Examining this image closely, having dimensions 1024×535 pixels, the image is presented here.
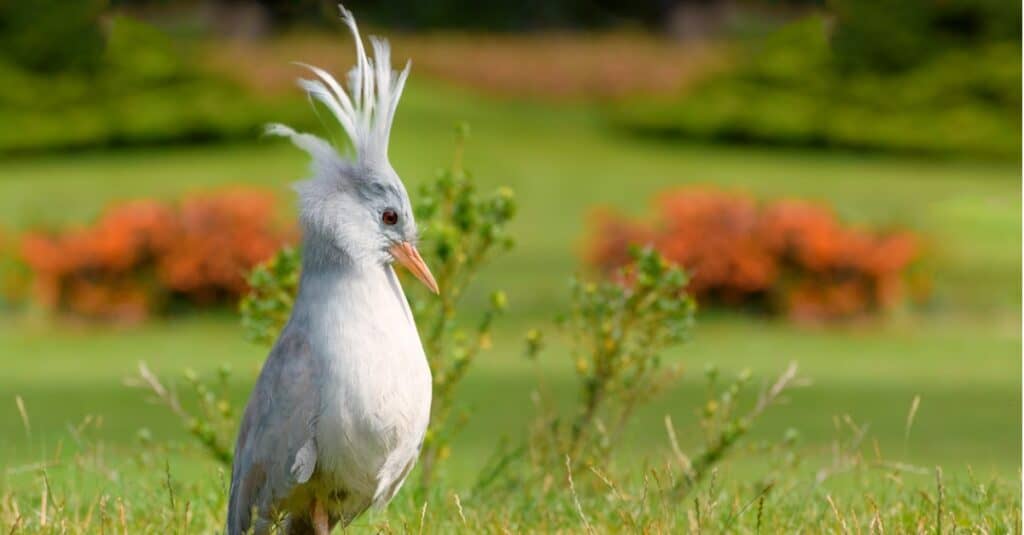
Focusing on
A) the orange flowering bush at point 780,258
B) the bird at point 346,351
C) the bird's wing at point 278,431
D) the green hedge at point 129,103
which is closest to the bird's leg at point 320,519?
the bird at point 346,351

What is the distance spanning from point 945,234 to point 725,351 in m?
4.46

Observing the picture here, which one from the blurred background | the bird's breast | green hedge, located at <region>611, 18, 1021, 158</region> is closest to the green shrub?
the blurred background

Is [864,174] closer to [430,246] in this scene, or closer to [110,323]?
[110,323]

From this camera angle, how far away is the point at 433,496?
198 inches

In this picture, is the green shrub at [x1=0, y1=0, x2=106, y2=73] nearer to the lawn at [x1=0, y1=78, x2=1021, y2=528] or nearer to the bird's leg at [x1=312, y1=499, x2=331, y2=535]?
the lawn at [x1=0, y1=78, x2=1021, y2=528]

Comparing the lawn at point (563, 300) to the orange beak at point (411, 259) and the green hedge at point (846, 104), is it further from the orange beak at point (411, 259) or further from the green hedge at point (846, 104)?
the orange beak at point (411, 259)

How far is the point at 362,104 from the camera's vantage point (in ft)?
12.3

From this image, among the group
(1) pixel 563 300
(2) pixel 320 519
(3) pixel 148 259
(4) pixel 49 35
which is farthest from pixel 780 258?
(4) pixel 49 35

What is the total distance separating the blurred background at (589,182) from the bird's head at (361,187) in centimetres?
165

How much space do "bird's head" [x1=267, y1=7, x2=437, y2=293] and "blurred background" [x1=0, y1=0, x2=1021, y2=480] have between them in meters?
1.65

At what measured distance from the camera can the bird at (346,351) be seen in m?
3.59

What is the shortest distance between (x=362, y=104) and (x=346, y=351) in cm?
59

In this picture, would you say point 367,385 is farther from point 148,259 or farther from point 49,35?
point 49,35

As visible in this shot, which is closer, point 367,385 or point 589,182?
point 367,385
